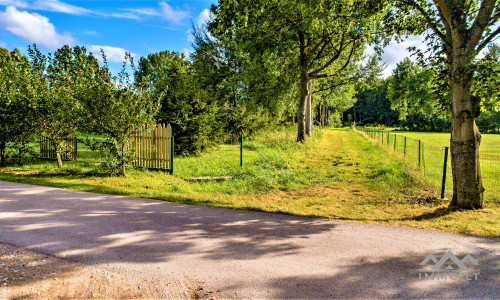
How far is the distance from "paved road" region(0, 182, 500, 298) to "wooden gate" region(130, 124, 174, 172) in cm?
508

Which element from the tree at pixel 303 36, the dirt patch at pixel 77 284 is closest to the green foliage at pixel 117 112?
the tree at pixel 303 36

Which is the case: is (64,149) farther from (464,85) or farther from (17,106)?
(464,85)

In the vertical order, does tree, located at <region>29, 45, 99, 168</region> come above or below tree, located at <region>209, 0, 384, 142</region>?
below

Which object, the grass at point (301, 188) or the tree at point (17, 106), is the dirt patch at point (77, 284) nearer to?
the grass at point (301, 188)

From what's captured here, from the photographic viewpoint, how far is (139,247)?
433cm

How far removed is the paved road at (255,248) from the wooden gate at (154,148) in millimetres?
5082

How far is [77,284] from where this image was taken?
10.9 ft

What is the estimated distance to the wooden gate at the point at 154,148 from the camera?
37.7ft

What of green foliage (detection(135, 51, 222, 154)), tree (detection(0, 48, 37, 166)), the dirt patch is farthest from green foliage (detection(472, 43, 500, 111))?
tree (detection(0, 48, 37, 166))

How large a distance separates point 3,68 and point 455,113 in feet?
58.3

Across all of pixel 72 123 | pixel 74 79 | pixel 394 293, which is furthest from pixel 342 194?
pixel 74 79

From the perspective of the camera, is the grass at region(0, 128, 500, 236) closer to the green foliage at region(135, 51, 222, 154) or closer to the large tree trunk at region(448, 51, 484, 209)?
the large tree trunk at region(448, 51, 484, 209)

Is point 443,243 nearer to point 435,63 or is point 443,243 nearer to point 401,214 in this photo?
point 401,214

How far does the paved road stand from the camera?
11.0ft
